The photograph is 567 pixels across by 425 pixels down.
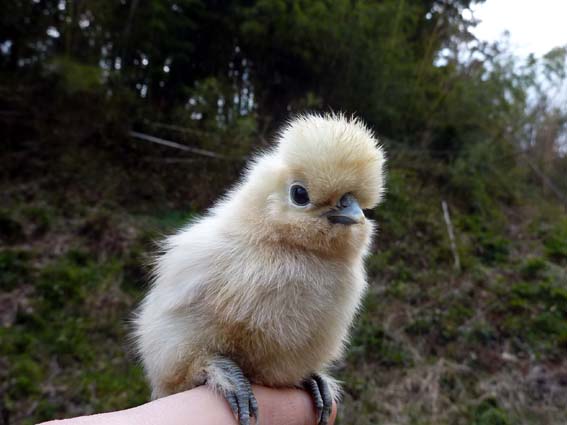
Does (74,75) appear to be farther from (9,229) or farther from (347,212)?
(347,212)

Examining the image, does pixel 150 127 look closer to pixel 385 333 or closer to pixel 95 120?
pixel 95 120

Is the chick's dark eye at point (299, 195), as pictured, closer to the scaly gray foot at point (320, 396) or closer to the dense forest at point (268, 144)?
the scaly gray foot at point (320, 396)

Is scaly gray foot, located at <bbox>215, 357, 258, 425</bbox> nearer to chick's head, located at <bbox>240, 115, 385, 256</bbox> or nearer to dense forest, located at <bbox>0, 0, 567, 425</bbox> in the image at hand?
chick's head, located at <bbox>240, 115, 385, 256</bbox>

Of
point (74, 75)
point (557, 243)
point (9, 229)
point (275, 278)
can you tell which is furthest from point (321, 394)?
point (74, 75)

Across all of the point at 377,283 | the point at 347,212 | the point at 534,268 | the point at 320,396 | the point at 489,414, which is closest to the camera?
the point at 347,212

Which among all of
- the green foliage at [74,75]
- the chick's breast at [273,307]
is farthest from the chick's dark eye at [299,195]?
the green foliage at [74,75]

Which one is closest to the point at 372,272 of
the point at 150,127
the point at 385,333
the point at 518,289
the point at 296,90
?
the point at 385,333

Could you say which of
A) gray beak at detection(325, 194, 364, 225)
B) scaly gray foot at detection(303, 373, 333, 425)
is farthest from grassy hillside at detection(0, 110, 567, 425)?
gray beak at detection(325, 194, 364, 225)
